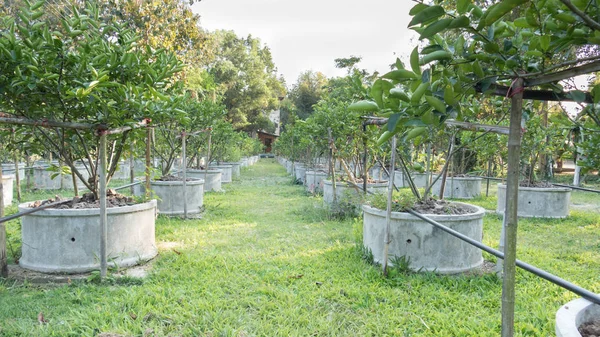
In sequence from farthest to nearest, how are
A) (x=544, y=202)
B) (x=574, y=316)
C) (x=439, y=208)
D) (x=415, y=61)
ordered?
1. (x=544, y=202)
2. (x=439, y=208)
3. (x=574, y=316)
4. (x=415, y=61)

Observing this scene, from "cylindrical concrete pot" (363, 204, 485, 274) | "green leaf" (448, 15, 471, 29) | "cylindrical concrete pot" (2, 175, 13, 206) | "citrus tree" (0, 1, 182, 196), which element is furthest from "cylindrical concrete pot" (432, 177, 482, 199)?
"green leaf" (448, 15, 471, 29)

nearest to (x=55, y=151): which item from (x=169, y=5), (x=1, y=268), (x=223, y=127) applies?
(x=1, y=268)

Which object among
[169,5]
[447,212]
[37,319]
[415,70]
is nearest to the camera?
[415,70]

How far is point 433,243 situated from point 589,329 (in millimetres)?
2682

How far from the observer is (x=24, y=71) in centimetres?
394

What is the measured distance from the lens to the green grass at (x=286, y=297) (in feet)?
10.5

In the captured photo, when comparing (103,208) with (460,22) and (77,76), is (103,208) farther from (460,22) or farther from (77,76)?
(460,22)

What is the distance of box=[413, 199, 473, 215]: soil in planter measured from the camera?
489 centimetres

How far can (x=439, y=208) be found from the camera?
4.95 m

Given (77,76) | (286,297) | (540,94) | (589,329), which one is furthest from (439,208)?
(77,76)

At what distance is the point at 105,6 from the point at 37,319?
1023cm

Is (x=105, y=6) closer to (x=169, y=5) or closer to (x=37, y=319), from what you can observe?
(x=169, y=5)

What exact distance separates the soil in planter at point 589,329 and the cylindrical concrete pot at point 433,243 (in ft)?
8.65

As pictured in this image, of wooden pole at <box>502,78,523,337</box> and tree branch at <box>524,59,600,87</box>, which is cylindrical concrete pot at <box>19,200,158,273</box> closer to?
wooden pole at <box>502,78,523,337</box>
